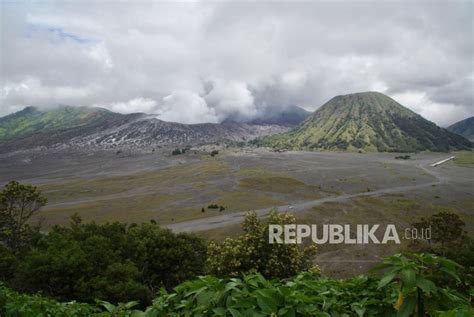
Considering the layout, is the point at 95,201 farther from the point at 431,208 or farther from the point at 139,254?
the point at 431,208

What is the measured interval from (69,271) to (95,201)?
5651 cm

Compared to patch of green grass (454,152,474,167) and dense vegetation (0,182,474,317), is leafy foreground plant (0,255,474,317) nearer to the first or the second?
dense vegetation (0,182,474,317)

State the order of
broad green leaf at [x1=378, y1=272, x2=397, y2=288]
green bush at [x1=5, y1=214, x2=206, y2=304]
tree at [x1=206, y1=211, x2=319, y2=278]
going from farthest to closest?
1. green bush at [x1=5, y1=214, x2=206, y2=304]
2. tree at [x1=206, y1=211, x2=319, y2=278]
3. broad green leaf at [x1=378, y1=272, x2=397, y2=288]

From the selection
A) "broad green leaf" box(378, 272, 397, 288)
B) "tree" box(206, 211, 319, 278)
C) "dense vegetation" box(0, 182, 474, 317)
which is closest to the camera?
"broad green leaf" box(378, 272, 397, 288)

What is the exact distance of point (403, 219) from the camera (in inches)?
1759

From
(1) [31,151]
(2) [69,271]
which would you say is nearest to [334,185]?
(2) [69,271]

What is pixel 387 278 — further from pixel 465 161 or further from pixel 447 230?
pixel 465 161

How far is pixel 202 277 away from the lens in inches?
93.1

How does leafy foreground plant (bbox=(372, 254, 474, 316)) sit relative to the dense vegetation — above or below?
above

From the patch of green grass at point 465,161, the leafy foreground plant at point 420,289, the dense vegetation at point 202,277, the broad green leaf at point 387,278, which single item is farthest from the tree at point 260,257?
the patch of green grass at point 465,161

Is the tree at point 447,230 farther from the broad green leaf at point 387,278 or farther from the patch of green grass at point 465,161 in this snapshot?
the patch of green grass at point 465,161

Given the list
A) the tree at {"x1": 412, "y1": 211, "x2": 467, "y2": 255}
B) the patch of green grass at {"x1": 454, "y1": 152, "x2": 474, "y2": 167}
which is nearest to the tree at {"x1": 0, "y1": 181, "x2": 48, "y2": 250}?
the tree at {"x1": 412, "y1": 211, "x2": 467, "y2": 255}

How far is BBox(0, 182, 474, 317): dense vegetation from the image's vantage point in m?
2.02

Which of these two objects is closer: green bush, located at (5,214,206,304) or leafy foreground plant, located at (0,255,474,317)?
leafy foreground plant, located at (0,255,474,317)
